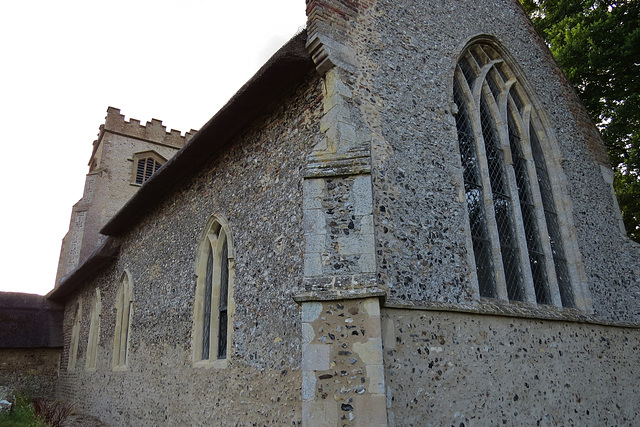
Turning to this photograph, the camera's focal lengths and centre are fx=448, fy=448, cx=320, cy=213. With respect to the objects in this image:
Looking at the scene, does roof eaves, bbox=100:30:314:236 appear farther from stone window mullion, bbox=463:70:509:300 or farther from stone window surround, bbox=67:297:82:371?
stone window surround, bbox=67:297:82:371

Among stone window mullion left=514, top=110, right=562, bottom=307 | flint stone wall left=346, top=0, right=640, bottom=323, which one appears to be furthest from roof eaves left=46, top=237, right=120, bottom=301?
stone window mullion left=514, top=110, right=562, bottom=307

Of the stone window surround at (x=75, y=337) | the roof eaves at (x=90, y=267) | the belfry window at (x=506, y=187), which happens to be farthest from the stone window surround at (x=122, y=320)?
the belfry window at (x=506, y=187)

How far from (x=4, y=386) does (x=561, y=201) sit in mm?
18068

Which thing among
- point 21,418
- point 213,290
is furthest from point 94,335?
point 213,290

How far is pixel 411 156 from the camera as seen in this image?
574 cm

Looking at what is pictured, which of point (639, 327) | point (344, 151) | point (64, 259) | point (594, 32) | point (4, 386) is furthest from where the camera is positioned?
point (64, 259)

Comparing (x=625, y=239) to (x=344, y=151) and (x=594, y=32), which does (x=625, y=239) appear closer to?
(x=594, y=32)

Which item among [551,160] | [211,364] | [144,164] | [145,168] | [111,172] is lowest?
[211,364]

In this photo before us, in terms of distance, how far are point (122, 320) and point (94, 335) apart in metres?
2.92

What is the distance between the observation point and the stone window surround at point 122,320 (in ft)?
36.2

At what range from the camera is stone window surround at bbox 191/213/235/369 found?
269 inches

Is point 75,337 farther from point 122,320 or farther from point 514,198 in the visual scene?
point 514,198

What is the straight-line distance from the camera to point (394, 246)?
5.06m

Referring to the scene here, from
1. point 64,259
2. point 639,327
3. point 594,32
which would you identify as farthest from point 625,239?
point 64,259
